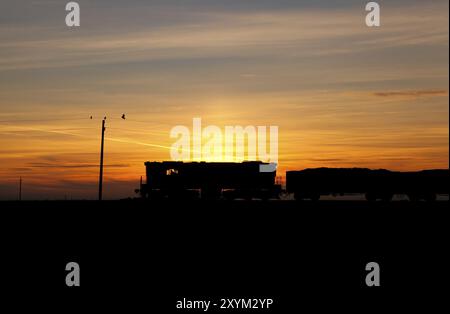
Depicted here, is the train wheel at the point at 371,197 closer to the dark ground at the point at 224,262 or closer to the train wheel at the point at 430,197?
the train wheel at the point at 430,197

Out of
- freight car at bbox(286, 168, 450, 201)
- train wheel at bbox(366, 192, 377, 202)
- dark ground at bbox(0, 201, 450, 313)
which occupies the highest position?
freight car at bbox(286, 168, 450, 201)

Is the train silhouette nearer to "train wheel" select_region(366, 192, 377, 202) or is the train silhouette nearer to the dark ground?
"train wheel" select_region(366, 192, 377, 202)

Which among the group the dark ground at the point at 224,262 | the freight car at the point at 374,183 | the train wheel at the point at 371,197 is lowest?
the dark ground at the point at 224,262

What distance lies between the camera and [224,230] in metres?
30.0

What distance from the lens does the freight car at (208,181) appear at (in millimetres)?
72088

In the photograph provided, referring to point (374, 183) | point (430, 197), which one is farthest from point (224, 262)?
point (430, 197)

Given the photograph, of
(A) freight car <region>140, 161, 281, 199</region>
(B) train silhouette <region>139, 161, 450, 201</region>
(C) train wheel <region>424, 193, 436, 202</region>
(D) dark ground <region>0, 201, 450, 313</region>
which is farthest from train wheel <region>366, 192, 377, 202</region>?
(D) dark ground <region>0, 201, 450, 313</region>

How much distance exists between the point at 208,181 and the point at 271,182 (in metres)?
6.45

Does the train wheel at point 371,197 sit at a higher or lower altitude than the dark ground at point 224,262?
higher

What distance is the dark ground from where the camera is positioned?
17547 millimetres

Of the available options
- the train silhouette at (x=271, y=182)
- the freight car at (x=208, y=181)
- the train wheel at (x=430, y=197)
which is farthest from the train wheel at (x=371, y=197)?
the freight car at (x=208, y=181)

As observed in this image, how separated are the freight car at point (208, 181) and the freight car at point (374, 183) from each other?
4.03m

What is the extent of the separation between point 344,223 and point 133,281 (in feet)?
53.3
